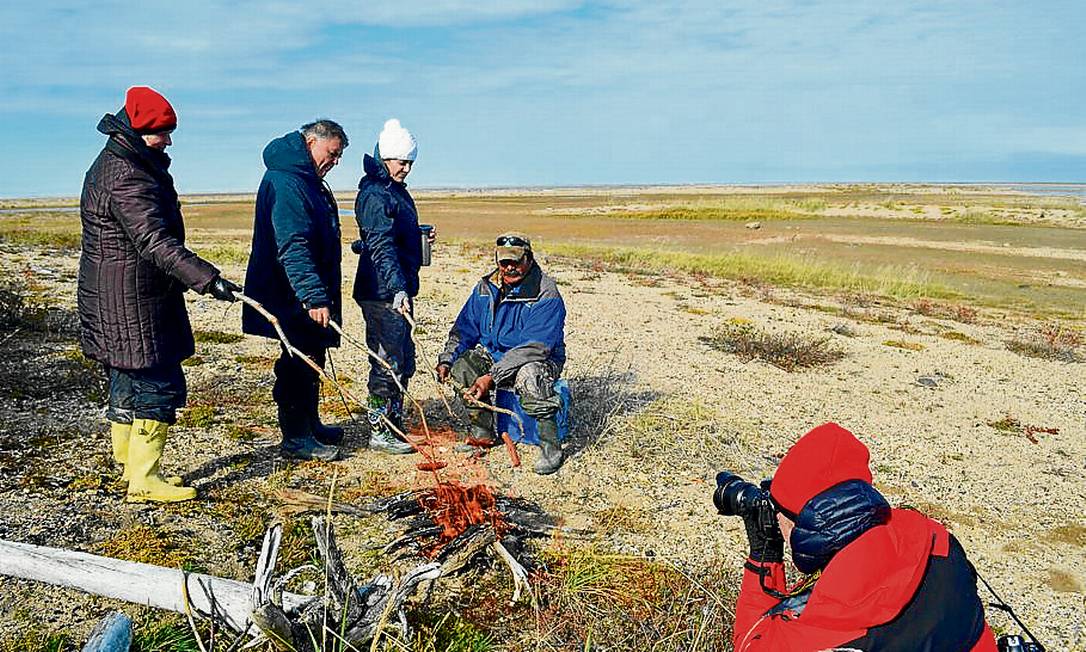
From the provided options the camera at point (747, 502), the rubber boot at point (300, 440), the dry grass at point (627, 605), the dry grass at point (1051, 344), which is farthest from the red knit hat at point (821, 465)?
the dry grass at point (1051, 344)

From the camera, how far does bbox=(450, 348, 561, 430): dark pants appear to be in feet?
16.0

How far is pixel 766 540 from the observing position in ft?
8.36

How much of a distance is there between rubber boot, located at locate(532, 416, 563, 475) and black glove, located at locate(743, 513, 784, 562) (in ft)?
8.05

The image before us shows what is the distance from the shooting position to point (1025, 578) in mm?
4023

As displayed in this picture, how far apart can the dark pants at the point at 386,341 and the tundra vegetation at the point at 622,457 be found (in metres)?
0.47

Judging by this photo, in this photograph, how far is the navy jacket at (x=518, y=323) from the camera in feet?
16.6

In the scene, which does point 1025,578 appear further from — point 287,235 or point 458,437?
point 287,235

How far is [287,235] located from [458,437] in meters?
2.02

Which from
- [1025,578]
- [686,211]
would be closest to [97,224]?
[1025,578]

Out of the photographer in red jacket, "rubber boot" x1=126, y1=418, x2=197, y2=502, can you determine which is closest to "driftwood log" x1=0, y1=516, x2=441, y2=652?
"rubber boot" x1=126, y1=418, x2=197, y2=502

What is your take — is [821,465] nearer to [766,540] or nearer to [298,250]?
[766,540]

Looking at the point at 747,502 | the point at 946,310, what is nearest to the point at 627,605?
the point at 747,502

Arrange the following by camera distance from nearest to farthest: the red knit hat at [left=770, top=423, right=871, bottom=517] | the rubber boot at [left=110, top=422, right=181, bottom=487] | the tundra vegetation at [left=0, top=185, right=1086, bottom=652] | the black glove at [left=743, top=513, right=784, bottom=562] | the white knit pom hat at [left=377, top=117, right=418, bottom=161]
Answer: the red knit hat at [left=770, top=423, right=871, bottom=517], the black glove at [left=743, top=513, right=784, bottom=562], the tundra vegetation at [left=0, top=185, right=1086, bottom=652], the rubber boot at [left=110, top=422, right=181, bottom=487], the white knit pom hat at [left=377, top=117, right=418, bottom=161]

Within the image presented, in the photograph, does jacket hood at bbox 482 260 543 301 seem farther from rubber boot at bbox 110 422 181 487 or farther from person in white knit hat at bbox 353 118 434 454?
rubber boot at bbox 110 422 181 487
